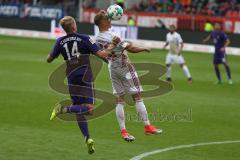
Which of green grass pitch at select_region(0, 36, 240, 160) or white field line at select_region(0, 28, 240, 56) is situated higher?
green grass pitch at select_region(0, 36, 240, 160)

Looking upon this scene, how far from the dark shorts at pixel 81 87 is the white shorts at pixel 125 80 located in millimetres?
1164

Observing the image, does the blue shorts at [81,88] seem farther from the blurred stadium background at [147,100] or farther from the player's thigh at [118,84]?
the player's thigh at [118,84]

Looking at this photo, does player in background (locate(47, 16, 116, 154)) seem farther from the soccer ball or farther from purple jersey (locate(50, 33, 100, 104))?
the soccer ball

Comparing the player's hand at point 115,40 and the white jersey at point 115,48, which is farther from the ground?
the player's hand at point 115,40

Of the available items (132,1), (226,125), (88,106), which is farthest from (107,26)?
(132,1)

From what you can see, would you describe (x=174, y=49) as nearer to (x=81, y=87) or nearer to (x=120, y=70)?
(x=120, y=70)

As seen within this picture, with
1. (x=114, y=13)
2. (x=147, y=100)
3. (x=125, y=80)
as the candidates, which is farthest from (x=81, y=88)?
Result: (x=147, y=100)

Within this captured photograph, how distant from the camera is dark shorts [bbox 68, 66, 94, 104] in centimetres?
1156

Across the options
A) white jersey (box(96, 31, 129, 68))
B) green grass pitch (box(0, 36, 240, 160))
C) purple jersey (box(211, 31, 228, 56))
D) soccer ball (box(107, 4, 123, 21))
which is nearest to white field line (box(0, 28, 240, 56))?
green grass pitch (box(0, 36, 240, 160))

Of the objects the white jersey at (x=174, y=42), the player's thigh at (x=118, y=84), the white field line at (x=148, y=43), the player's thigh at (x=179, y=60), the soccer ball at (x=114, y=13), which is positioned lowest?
the white field line at (x=148, y=43)

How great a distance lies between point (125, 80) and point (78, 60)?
152 centimetres

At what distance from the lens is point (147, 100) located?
19328 mm

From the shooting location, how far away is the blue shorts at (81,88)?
11562mm

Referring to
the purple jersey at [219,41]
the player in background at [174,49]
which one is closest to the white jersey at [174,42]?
the player in background at [174,49]
